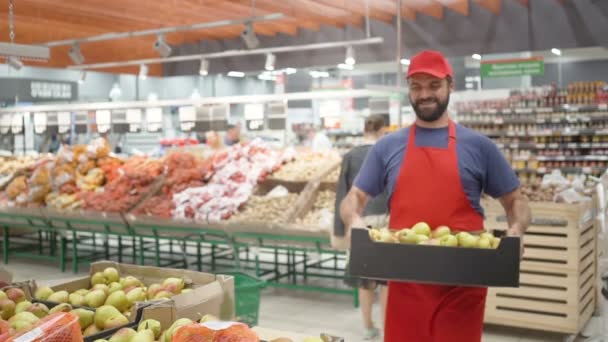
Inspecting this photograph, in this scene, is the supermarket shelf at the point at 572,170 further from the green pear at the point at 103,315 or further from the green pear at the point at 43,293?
the green pear at the point at 103,315

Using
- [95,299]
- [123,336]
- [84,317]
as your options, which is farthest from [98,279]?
[123,336]

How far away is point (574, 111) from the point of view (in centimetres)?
1272

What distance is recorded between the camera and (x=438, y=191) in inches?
110

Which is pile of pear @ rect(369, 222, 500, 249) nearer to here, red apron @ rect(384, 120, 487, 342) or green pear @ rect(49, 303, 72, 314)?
red apron @ rect(384, 120, 487, 342)

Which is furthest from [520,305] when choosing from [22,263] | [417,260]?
[22,263]

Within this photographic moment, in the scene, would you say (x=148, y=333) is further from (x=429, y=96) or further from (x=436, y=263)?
(x=429, y=96)

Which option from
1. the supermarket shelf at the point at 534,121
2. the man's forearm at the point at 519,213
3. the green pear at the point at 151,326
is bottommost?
the green pear at the point at 151,326

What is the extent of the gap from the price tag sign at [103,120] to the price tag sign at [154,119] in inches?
28.0

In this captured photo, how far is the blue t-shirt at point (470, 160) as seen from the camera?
282 centimetres

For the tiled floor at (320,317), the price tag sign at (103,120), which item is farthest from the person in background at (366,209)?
the price tag sign at (103,120)

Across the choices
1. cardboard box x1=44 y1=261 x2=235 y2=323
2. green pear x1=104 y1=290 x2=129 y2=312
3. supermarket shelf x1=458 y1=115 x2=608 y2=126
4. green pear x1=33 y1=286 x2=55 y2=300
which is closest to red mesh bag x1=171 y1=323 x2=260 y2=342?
cardboard box x1=44 y1=261 x2=235 y2=323

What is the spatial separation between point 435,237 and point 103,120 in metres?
8.26

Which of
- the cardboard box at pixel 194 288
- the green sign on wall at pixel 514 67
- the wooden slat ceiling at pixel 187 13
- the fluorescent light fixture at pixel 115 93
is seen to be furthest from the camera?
the fluorescent light fixture at pixel 115 93

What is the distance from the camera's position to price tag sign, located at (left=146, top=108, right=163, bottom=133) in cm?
962
